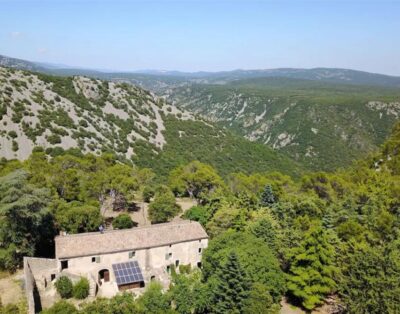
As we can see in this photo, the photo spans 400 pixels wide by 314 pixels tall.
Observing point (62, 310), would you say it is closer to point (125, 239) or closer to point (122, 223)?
point (125, 239)

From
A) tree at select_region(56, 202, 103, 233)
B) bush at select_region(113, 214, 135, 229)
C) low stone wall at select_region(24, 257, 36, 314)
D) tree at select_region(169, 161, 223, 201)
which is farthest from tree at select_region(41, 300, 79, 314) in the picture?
tree at select_region(169, 161, 223, 201)

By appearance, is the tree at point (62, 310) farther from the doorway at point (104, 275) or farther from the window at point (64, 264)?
the doorway at point (104, 275)

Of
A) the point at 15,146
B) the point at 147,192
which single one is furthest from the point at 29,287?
the point at 15,146

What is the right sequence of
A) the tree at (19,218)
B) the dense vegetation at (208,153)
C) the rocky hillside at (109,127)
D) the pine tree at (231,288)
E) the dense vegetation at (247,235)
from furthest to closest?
the dense vegetation at (208,153)
the rocky hillside at (109,127)
the tree at (19,218)
the pine tree at (231,288)
the dense vegetation at (247,235)

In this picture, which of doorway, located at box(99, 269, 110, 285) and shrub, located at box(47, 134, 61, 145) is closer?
doorway, located at box(99, 269, 110, 285)

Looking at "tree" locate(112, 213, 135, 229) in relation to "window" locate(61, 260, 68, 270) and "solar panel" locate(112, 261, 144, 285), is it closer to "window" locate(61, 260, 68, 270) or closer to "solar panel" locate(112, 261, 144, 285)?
"solar panel" locate(112, 261, 144, 285)

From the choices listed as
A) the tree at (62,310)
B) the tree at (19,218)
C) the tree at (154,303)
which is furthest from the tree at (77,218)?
the tree at (154,303)

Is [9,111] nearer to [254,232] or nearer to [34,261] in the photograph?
[34,261]

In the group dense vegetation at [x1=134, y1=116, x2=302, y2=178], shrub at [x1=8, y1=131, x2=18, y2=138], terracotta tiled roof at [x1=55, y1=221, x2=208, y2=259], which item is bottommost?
dense vegetation at [x1=134, y1=116, x2=302, y2=178]
